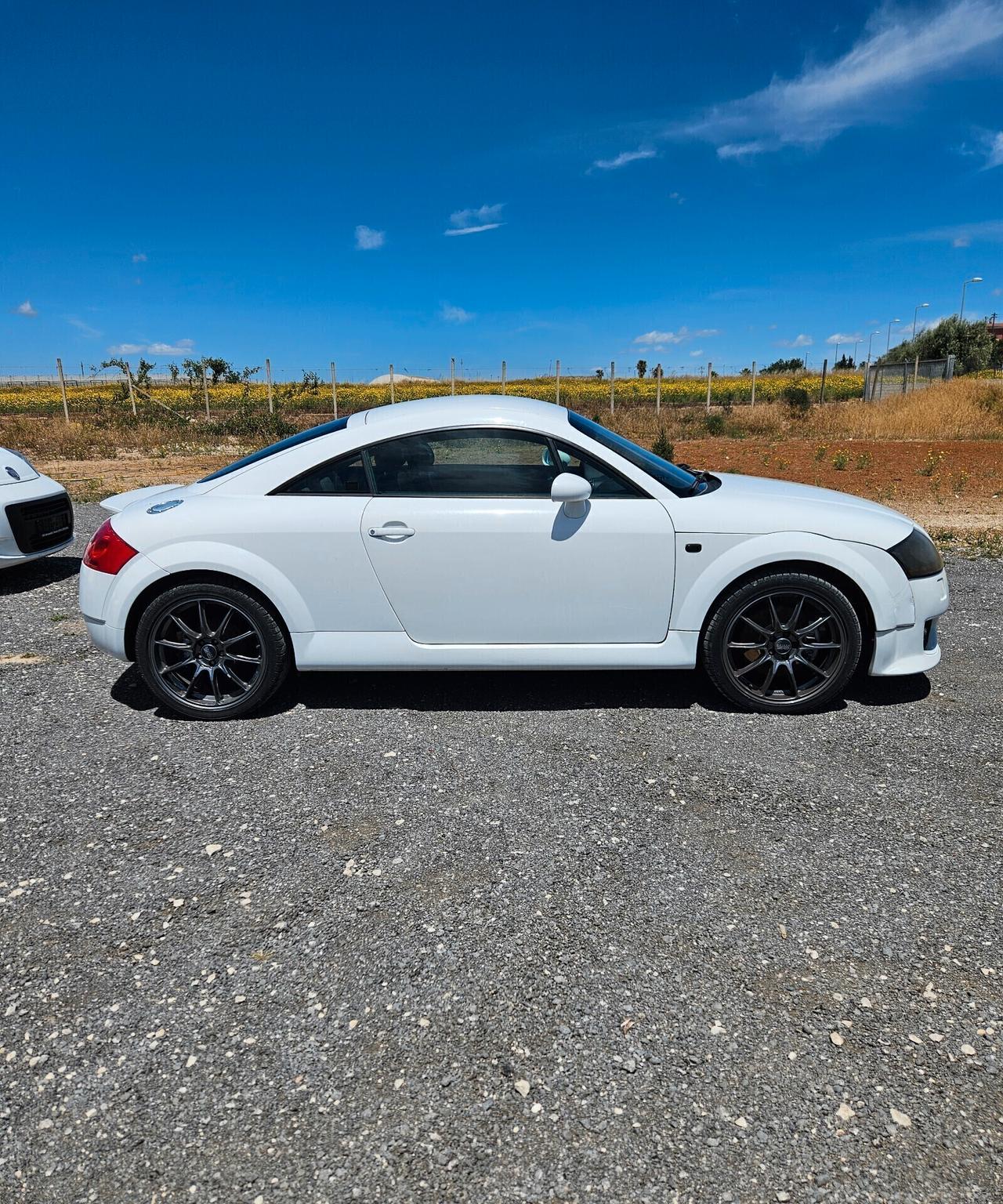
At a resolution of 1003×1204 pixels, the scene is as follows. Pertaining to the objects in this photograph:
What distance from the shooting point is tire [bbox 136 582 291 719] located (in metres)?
3.92

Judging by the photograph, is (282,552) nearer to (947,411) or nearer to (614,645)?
(614,645)

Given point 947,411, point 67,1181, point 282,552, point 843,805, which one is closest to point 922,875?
point 843,805

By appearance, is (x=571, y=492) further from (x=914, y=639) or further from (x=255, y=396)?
(x=255, y=396)

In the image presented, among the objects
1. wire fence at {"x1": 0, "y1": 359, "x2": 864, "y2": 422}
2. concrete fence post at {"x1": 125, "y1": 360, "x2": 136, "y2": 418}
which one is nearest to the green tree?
wire fence at {"x1": 0, "y1": 359, "x2": 864, "y2": 422}

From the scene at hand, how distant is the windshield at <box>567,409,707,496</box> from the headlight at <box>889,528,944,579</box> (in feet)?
3.29

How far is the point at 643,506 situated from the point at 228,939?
2574mm

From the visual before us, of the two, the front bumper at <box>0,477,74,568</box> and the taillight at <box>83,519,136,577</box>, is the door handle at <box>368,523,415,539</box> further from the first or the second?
the front bumper at <box>0,477,74,568</box>

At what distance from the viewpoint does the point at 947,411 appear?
22656mm

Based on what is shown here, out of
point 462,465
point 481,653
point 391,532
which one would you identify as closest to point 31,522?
point 391,532

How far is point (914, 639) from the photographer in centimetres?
395

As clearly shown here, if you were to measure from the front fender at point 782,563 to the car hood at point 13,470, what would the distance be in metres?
5.77

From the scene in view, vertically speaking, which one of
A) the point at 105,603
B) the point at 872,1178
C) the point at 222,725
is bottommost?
the point at 872,1178

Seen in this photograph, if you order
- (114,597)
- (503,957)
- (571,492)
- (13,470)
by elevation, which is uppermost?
(13,470)

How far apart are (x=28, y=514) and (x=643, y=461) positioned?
5194 millimetres
